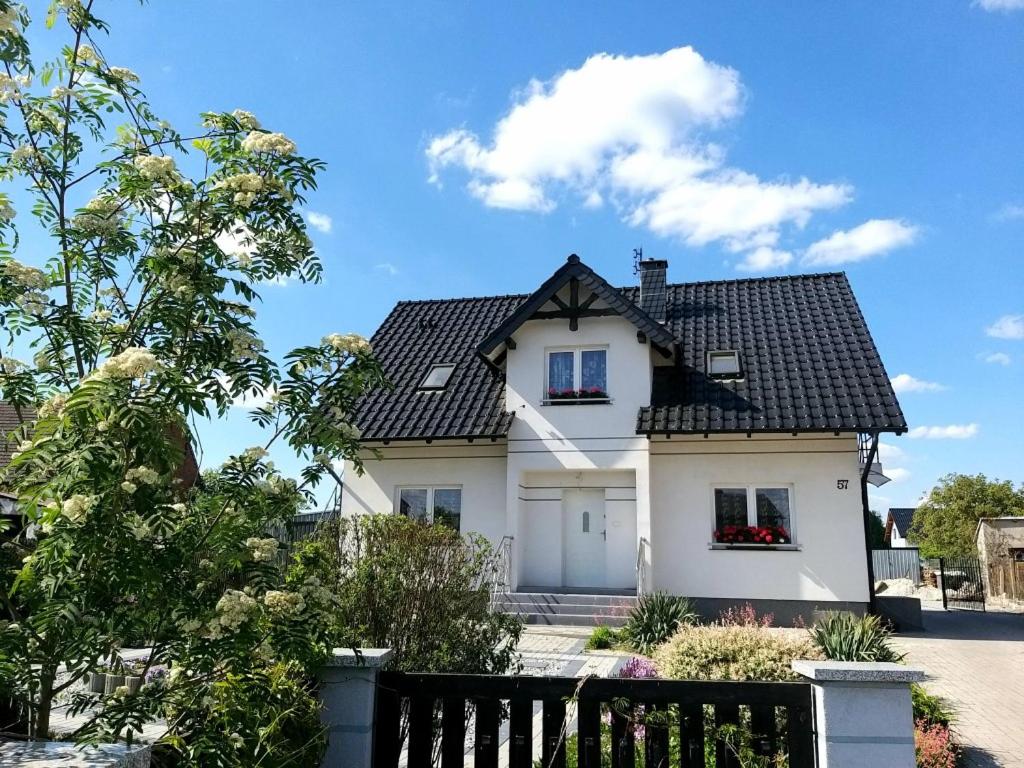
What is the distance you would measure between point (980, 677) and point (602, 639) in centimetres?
535

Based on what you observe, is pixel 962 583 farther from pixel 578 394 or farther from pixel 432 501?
pixel 432 501

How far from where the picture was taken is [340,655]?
3.91 m

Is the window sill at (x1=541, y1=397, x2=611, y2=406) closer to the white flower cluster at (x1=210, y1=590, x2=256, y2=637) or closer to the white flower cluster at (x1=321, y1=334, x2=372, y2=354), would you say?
the white flower cluster at (x1=321, y1=334, x2=372, y2=354)

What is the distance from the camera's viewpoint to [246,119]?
359 centimetres

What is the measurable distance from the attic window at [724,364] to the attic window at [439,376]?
6.42 m

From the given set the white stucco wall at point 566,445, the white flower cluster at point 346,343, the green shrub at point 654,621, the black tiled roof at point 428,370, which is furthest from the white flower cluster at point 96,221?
the white stucco wall at point 566,445

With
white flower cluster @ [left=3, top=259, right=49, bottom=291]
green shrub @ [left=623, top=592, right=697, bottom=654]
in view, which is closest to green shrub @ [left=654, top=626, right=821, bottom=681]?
green shrub @ [left=623, top=592, right=697, bottom=654]

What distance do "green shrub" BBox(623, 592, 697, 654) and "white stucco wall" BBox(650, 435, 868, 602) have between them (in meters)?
2.28

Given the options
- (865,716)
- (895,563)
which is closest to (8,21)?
(865,716)

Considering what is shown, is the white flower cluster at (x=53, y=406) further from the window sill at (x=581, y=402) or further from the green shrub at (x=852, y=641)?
the window sill at (x=581, y=402)

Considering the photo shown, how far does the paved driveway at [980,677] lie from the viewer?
6.64 meters

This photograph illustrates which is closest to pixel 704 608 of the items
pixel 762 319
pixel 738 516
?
pixel 738 516

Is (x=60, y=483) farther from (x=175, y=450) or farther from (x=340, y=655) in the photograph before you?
(x=340, y=655)

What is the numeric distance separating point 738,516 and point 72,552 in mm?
14092
